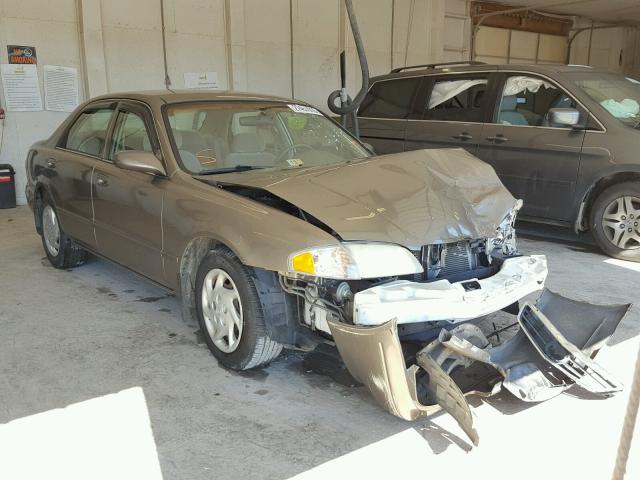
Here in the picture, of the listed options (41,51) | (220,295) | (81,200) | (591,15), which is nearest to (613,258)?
(220,295)

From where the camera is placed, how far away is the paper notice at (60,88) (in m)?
8.25

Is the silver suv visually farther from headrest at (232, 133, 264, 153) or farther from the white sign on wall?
the white sign on wall

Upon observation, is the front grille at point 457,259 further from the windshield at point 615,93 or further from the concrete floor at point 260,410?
the windshield at point 615,93

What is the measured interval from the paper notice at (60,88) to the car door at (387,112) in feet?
14.3

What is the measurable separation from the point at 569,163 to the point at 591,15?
41.8 ft

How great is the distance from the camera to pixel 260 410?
2.74m

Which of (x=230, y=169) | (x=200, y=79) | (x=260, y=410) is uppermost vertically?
(x=200, y=79)

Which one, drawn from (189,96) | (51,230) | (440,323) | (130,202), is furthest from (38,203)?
(440,323)

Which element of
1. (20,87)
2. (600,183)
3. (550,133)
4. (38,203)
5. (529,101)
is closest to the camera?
(38,203)

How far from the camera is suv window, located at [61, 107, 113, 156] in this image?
13.8 ft

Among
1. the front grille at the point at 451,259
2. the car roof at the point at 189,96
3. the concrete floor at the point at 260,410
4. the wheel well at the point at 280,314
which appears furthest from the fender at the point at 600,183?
the wheel well at the point at 280,314

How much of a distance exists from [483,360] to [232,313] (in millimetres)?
1255

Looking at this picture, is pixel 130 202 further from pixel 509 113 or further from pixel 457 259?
pixel 509 113

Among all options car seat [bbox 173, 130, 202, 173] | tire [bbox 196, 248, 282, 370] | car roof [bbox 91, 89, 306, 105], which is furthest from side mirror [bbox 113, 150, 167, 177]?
tire [bbox 196, 248, 282, 370]
